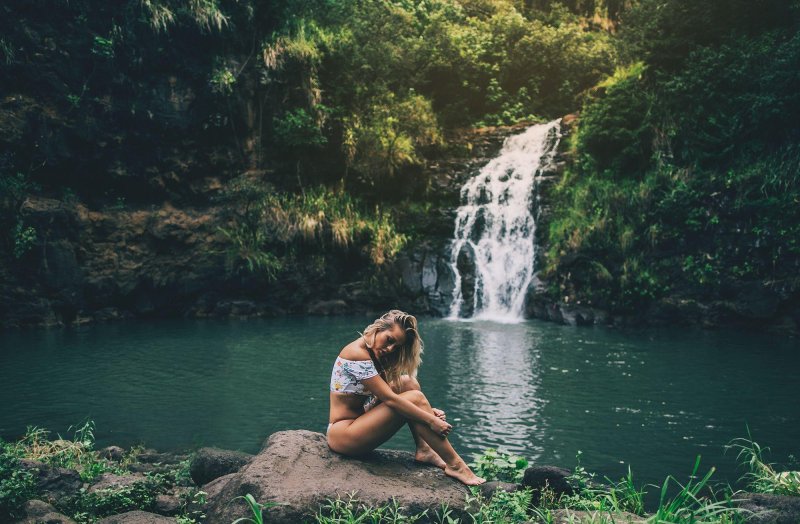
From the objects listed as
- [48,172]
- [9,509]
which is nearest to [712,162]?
[9,509]

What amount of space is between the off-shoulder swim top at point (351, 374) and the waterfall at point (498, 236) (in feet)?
40.1

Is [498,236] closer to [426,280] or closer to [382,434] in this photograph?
[426,280]

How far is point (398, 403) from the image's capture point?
13.3ft

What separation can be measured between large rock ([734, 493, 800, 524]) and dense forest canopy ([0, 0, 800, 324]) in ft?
33.9

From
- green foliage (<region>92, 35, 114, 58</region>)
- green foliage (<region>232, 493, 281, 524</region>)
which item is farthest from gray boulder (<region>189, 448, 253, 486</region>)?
green foliage (<region>92, 35, 114, 58</region>)

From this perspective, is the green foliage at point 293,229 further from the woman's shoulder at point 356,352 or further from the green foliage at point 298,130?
the woman's shoulder at point 356,352

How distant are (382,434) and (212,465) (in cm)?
180

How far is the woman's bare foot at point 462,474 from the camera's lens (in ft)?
13.7

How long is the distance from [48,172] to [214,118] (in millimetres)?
4723

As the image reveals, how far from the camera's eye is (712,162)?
14.3 meters

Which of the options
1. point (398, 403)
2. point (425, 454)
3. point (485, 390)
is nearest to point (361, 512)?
point (398, 403)

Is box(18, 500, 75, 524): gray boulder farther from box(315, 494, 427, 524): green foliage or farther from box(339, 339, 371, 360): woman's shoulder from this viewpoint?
box(339, 339, 371, 360): woman's shoulder

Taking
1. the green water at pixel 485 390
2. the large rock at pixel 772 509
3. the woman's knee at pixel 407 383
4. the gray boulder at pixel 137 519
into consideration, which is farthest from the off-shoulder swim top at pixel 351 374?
the green water at pixel 485 390

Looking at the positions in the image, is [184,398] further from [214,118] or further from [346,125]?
[346,125]
